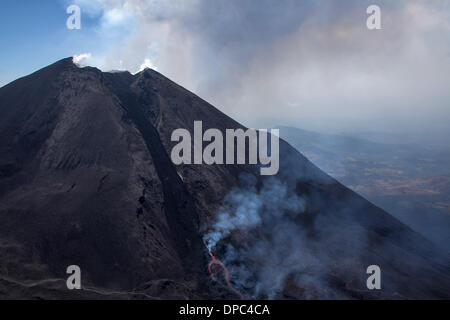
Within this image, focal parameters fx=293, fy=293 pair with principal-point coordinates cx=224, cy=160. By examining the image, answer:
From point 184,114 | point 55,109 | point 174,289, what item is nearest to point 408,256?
point 174,289

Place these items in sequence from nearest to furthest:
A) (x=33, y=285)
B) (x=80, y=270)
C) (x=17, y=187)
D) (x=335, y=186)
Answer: (x=33, y=285), (x=80, y=270), (x=17, y=187), (x=335, y=186)

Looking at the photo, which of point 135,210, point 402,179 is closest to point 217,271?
point 135,210

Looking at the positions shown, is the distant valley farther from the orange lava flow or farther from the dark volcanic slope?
the orange lava flow

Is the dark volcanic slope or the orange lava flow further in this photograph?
the orange lava flow

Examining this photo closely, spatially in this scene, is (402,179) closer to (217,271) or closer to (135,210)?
(217,271)

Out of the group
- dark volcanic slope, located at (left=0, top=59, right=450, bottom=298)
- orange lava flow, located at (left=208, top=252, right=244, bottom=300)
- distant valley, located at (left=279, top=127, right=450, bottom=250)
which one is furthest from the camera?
distant valley, located at (left=279, top=127, right=450, bottom=250)

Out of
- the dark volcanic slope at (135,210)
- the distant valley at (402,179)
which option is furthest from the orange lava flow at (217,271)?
the distant valley at (402,179)

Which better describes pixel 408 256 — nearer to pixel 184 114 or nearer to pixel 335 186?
pixel 335 186

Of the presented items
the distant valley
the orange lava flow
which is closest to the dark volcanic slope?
the orange lava flow

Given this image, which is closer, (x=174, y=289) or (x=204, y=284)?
(x=174, y=289)

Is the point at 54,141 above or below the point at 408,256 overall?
above
